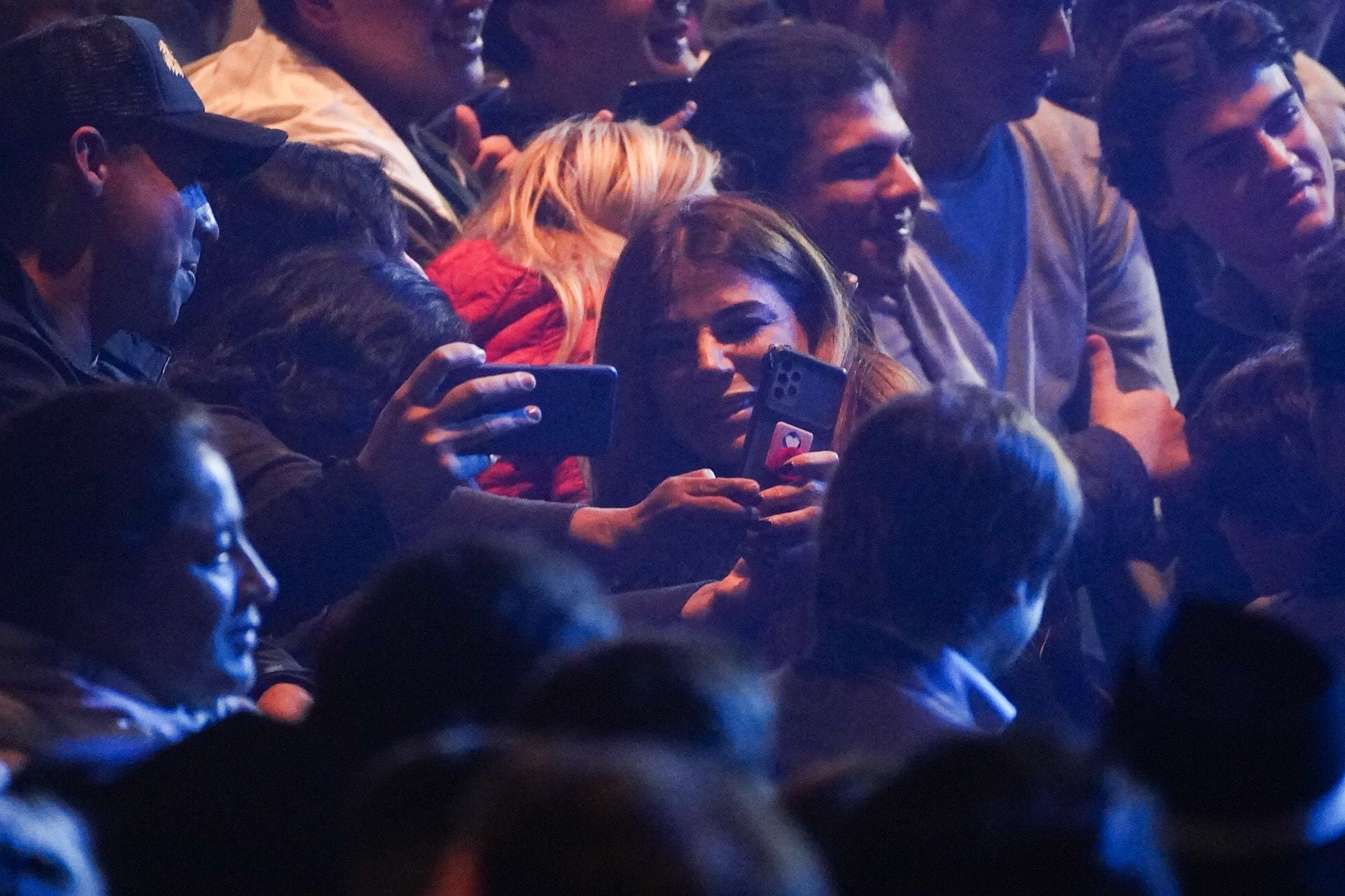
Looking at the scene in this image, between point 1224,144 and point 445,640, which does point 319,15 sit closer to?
point 1224,144

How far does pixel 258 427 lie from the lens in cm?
189

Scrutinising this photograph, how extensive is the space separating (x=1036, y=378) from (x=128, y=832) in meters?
1.79

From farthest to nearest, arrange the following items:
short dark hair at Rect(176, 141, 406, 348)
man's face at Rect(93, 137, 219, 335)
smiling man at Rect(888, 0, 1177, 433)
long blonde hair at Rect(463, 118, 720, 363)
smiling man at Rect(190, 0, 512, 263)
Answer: smiling man at Rect(888, 0, 1177, 433), smiling man at Rect(190, 0, 512, 263), long blonde hair at Rect(463, 118, 720, 363), short dark hair at Rect(176, 141, 406, 348), man's face at Rect(93, 137, 219, 335)

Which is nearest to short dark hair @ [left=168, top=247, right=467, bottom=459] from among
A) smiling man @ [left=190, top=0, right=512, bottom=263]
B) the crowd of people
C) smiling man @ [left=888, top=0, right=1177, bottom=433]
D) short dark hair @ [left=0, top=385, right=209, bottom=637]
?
the crowd of people

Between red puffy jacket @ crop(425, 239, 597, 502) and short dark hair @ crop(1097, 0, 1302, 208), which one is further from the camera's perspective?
short dark hair @ crop(1097, 0, 1302, 208)

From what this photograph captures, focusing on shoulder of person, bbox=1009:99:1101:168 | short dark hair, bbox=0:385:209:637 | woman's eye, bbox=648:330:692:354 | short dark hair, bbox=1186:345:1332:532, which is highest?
short dark hair, bbox=0:385:209:637

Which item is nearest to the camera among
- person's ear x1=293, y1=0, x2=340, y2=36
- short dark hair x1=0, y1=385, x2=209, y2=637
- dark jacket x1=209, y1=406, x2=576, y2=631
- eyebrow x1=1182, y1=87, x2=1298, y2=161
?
short dark hair x1=0, y1=385, x2=209, y2=637

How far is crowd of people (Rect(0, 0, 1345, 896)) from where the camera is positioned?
0.93m

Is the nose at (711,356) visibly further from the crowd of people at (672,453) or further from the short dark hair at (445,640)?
the short dark hair at (445,640)

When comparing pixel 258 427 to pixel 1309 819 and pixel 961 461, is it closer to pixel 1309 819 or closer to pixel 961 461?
pixel 961 461

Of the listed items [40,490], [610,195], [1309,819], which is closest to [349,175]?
[610,195]

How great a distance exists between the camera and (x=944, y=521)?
1.59 m

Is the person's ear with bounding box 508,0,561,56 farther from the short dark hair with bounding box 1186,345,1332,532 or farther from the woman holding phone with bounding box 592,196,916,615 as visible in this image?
the short dark hair with bounding box 1186,345,1332,532

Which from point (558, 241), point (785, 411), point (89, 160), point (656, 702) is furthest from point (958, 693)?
point (89, 160)
